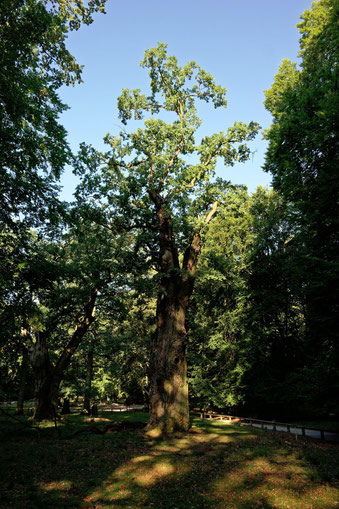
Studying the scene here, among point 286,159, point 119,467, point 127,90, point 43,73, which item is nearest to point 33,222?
point 43,73

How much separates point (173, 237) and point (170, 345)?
6.49m

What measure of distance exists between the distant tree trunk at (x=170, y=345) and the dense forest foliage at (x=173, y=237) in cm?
7

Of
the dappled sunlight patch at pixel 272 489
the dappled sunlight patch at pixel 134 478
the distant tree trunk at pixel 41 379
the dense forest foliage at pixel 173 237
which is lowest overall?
the dappled sunlight patch at pixel 134 478

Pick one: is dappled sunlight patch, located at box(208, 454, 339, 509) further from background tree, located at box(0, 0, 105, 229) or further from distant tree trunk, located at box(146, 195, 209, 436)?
background tree, located at box(0, 0, 105, 229)

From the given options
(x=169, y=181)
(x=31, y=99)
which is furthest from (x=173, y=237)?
(x=31, y=99)

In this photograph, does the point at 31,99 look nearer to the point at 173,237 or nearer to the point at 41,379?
the point at 173,237

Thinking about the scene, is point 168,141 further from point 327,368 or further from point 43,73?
point 327,368

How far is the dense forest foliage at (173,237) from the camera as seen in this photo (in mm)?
9031

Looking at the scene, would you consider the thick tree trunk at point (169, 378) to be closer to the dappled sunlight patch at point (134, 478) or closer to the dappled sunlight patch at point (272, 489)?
the dappled sunlight patch at point (134, 478)

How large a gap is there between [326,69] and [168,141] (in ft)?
28.5

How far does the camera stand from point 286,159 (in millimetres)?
16406

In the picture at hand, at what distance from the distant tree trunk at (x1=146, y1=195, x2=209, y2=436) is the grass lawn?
1.25 metres

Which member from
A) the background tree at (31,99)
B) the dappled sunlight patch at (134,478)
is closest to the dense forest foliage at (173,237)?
the background tree at (31,99)

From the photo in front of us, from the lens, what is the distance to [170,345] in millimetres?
14953
